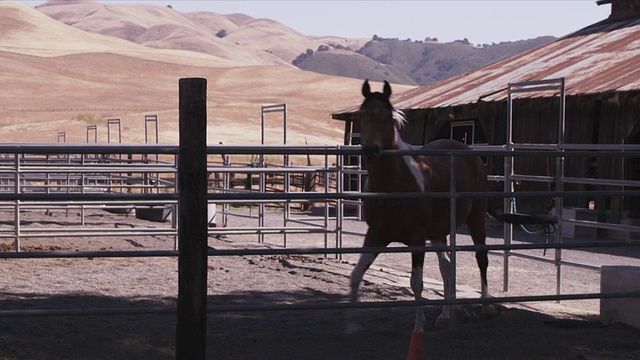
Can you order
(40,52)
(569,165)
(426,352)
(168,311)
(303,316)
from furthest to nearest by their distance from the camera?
1. (40,52)
2. (569,165)
3. (303,316)
4. (426,352)
5. (168,311)

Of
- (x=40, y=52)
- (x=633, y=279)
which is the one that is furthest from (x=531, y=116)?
(x=40, y=52)

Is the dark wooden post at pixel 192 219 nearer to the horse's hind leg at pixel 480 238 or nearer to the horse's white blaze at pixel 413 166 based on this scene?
the horse's white blaze at pixel 413 166

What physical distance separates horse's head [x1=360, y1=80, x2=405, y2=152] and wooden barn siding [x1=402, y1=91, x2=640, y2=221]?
32.7 ft

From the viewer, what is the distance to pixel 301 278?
10.5 meters

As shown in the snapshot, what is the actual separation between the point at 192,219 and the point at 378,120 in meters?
2.03

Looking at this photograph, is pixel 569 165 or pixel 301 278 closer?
pixel 301 278

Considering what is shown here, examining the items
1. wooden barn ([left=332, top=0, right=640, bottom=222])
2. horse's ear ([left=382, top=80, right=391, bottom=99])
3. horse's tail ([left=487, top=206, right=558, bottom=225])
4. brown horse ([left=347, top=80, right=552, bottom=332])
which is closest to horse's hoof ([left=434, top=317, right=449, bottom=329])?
brown horse ([left=347, top=80, right=552, bottom=332])

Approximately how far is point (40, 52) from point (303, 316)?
113685mm

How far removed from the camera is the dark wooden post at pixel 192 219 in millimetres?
4961

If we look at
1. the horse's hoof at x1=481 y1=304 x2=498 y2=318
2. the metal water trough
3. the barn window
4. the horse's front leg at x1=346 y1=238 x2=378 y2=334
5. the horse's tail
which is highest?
the barn window

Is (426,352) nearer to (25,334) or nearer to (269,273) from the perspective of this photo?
(25,334)

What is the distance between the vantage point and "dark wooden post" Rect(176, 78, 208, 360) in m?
4.96

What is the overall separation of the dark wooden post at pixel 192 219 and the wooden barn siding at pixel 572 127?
39.4 feet

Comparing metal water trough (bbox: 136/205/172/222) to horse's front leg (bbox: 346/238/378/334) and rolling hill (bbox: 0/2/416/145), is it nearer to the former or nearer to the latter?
horse's front leg (bbox: 346/238/378/334)
